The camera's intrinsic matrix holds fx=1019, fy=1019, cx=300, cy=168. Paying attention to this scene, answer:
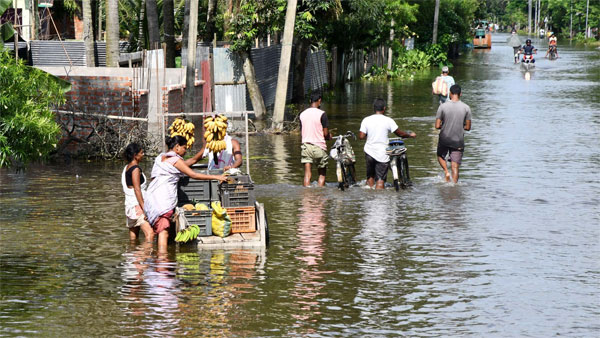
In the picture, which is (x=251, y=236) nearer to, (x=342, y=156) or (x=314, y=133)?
(x=314, y=133)

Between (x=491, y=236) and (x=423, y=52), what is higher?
(x=423, y=52)

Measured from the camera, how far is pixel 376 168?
53.8 feet

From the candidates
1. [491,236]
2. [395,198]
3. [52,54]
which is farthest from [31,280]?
[52,54]

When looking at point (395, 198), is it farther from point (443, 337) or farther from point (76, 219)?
point (443, 337)

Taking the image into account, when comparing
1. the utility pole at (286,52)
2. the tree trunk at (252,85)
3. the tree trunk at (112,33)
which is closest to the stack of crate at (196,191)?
the utility pole at (286,52)

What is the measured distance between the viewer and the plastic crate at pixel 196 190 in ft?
41.0

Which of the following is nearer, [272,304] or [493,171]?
[272,304]

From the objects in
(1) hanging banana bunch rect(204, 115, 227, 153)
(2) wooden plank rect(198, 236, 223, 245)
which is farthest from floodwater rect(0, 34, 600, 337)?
(1) hanging banana bunch rect(204, 115, 227, 153)

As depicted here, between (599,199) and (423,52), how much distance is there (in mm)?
48230

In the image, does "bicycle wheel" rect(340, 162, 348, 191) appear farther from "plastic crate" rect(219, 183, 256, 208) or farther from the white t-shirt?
"plastic crate" rect(219, 183, 256, 208)

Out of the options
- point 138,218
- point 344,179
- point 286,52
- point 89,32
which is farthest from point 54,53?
point 138,218

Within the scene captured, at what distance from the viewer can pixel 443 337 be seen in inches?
336

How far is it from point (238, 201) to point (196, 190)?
0.76m

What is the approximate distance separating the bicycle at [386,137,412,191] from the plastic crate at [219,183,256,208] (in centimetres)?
454
